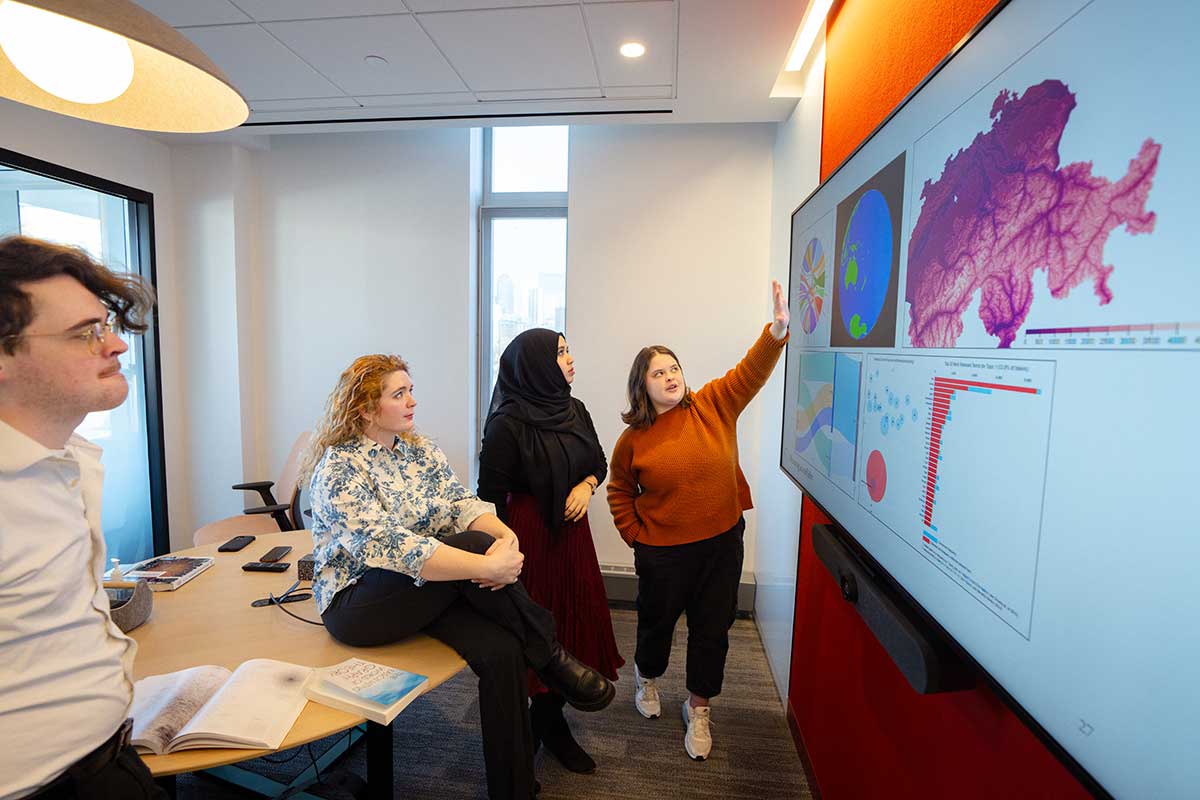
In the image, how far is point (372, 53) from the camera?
7.32 feet

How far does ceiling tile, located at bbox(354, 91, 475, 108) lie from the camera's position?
8.54 ft

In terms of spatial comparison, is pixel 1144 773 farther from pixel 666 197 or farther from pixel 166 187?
pixel 166 187

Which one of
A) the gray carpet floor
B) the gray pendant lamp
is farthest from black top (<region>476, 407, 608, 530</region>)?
the gray pendant lamp

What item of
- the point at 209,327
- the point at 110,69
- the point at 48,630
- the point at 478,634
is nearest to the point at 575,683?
the point at 478,634

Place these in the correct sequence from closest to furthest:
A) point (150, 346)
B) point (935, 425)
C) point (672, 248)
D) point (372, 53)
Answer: point (935, 425) → point (372, 53) → point (672, 248) → point (150, 346)

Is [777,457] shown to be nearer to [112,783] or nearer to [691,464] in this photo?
[691,464]

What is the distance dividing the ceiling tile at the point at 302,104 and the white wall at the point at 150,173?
101 centimetres

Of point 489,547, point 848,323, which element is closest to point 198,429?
point 489,547

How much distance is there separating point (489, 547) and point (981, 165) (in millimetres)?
1492

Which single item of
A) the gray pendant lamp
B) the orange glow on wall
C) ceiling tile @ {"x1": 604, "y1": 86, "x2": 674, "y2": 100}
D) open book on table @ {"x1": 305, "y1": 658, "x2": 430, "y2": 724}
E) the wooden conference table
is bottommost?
the wooden conference table

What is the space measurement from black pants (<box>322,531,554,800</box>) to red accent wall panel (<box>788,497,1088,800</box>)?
37.1 inches

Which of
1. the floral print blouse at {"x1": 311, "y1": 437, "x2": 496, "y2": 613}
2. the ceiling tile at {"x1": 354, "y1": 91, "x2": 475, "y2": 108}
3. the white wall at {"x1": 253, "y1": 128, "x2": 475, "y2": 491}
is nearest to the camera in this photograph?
the floral print blouse at {"x1": 311, "y1": 437, "x2": 496, "y2": 613}

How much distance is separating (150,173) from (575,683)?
3.86 m

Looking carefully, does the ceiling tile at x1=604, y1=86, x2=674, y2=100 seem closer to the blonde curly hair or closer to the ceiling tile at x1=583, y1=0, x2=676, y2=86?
the ceiling tile at x1=583, y1=0, x2=676, y2=86
